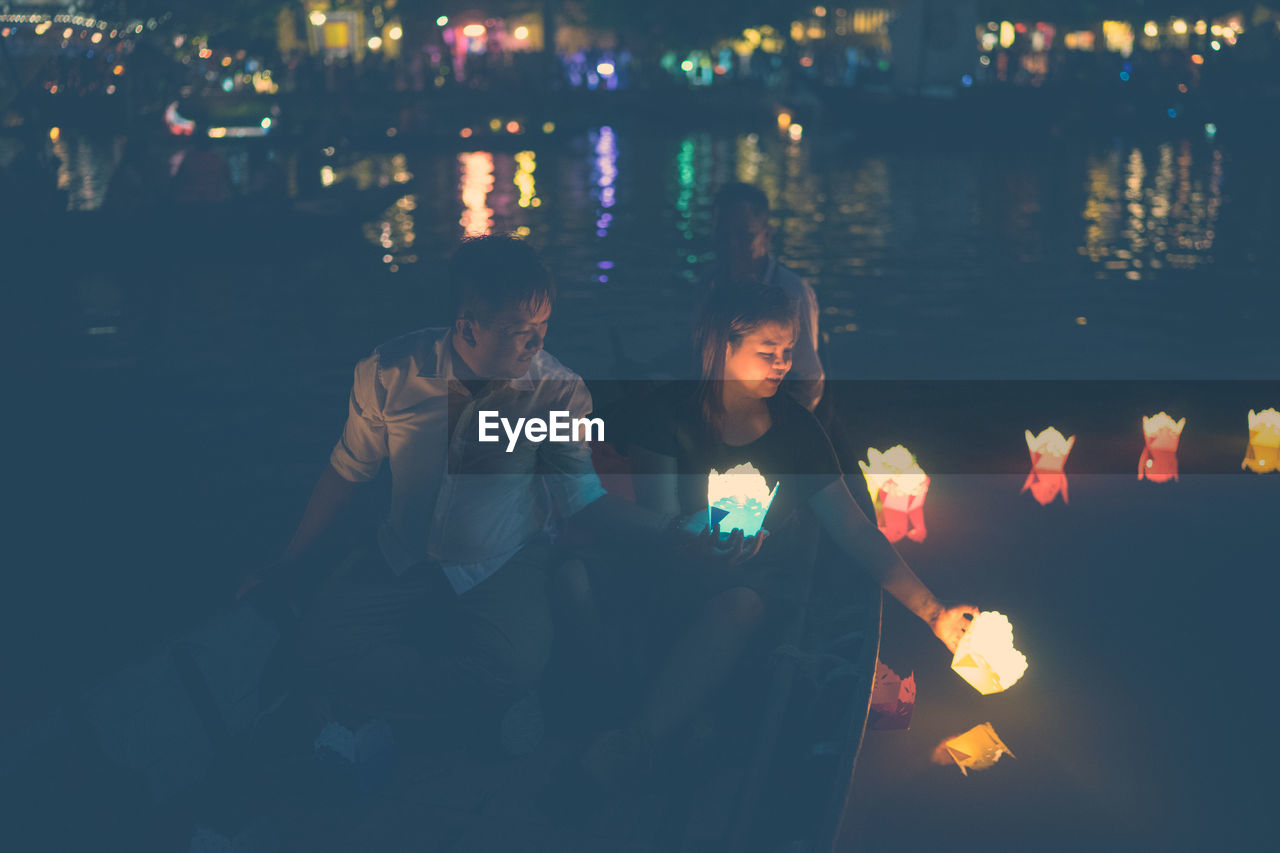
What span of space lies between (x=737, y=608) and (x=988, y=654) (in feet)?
2.79

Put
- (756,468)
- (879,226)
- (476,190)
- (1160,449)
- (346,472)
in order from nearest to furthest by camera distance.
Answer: (346,472) < (756,468) < (1160,449) < (879,226) < (476,190)

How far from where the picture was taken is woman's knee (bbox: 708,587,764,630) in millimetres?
3898

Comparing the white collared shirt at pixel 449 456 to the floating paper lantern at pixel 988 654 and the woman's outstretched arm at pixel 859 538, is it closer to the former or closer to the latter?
the woman's outstretched arm at pixel 859 538

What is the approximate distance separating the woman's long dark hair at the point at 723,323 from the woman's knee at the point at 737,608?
576 mm

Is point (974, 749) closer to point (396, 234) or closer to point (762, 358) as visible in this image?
point (762, 358)

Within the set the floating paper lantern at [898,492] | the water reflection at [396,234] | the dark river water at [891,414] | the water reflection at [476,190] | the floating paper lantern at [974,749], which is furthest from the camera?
the water reflection at [476,190]

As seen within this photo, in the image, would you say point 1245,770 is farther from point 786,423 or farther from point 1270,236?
point 1270,236

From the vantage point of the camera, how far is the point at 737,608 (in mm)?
3912

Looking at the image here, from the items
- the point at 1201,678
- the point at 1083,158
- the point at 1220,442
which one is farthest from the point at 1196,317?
the point at 1083,158

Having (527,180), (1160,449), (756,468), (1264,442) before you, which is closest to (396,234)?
(527,180)

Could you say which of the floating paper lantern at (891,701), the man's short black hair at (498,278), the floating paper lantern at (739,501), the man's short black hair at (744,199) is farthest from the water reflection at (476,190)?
the floating paper lantern at (739,501)

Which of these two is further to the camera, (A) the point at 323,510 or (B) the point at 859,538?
(B) the point at 859,538

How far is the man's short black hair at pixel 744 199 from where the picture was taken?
6.05 m

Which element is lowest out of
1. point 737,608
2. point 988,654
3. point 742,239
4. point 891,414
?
point 891,414
